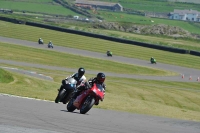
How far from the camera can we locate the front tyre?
16.4m

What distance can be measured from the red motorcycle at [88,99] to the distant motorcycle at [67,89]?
135cm

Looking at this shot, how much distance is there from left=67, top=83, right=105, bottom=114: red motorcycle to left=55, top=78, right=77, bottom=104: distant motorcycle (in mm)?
1349

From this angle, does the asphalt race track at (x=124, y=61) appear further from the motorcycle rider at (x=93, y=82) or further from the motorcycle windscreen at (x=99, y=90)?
the motorcycle windscreen at (x=99, y=90)

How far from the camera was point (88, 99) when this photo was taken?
16500 mm

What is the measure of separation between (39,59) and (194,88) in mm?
15481

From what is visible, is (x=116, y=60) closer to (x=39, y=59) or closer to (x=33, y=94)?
(x=39, y=59)

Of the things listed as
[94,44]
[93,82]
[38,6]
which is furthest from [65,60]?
[38,6]

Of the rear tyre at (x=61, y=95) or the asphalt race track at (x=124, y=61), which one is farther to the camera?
the asphalt race track at (x=124, y=61)

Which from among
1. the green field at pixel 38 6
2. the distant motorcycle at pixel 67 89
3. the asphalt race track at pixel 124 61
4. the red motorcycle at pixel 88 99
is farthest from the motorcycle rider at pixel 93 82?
the green field at pixel 38 6

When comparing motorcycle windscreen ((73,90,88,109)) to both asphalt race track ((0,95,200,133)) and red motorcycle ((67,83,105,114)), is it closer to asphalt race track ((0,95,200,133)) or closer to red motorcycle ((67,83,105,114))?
red motorcycle ((67,83,105,114))

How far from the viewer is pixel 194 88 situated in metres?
48.8

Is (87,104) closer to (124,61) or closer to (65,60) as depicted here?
(65,60)

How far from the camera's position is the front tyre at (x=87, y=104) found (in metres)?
A: 16.4

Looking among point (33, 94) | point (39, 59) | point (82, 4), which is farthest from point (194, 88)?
point (82, 4)
